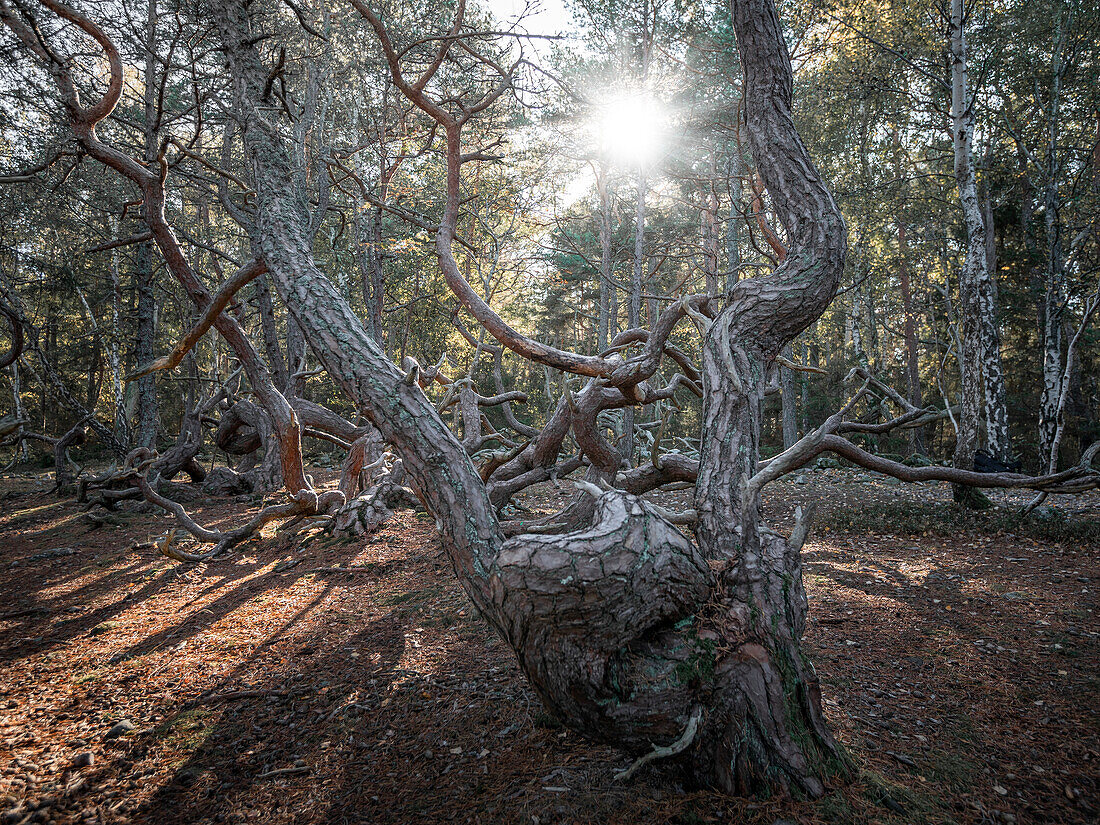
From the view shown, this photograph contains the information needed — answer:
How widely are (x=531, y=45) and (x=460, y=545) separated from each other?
4.51 m

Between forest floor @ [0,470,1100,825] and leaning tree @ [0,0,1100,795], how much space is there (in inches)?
12.9

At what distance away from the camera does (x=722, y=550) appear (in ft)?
8.41

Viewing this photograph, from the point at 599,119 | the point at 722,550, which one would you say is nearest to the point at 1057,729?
the point at 722,550

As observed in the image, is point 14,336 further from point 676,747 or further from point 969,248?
point 969,248

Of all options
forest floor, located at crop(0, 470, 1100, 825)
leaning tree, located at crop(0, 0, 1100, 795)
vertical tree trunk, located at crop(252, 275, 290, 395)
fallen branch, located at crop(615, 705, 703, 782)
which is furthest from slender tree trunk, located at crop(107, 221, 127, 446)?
fallen branch, located at crop(615, 705, 703, 782)

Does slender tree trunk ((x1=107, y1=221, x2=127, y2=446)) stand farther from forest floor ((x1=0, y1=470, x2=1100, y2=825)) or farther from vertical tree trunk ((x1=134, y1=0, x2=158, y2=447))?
forest floor ((x1=0, y1=470, x2=1100, y2=825))

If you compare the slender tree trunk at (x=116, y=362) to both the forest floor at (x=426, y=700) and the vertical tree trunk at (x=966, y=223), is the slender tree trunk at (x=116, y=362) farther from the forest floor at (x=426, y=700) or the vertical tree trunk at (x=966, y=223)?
the vertical tree trunk at (x=966, y=223)

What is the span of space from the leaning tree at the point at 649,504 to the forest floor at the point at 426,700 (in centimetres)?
33

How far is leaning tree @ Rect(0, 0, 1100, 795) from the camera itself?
6.74 feet

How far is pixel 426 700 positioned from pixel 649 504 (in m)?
1.86

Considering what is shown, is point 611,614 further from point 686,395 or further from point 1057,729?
point 686,395

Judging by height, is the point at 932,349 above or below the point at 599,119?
below

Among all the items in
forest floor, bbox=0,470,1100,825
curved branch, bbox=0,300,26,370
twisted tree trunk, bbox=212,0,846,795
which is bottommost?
forest floor, bbox=0,470,1100,825

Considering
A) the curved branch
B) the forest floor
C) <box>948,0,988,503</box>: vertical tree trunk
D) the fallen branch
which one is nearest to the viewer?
the fallen branch
